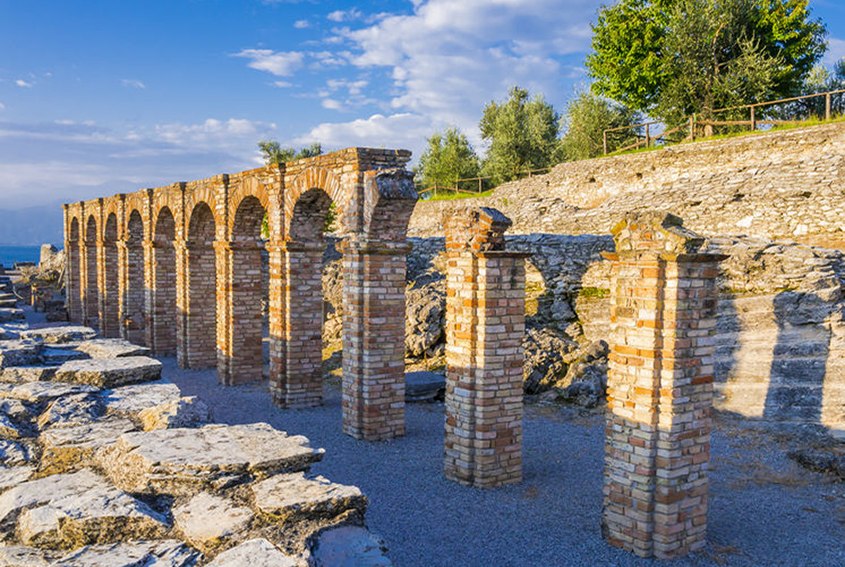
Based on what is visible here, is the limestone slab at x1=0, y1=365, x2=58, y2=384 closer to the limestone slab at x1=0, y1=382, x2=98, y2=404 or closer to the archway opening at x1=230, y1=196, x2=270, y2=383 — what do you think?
the limestone slab at x1=0, y1=382, x2=98, y2=404

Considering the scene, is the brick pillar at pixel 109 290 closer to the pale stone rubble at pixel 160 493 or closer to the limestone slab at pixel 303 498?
the pale stone rubble at pixel 160 493

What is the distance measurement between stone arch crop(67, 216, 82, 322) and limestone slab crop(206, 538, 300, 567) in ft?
81.2

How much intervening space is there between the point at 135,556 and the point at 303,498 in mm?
838

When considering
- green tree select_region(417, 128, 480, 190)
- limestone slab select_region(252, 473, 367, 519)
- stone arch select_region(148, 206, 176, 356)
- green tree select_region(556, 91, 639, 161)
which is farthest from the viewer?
green tree select_region(417, 128, 480, 190)

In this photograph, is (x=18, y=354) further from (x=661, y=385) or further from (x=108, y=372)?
(x=661, y=385)

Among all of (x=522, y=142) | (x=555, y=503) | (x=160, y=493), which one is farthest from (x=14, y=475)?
(x=522, y=142)

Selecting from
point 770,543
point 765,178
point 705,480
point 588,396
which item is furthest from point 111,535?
point 765,178

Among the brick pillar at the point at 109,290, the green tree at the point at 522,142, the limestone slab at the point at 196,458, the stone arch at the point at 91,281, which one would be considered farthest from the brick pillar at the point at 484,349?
the green tree at the point at 522,142

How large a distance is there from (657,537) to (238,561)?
4.30m

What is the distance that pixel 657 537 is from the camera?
18.3 feet

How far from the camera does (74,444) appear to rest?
12.9 feet

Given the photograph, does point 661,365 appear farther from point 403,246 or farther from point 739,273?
point 739,273

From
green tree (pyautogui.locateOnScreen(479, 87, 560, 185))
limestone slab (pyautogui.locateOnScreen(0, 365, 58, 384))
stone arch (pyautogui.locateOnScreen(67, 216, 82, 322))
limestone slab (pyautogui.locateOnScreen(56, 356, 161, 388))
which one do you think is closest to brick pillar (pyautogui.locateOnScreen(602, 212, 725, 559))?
limestone slab (pyautogui.locateOnScreen(56, 356, 161, 388))

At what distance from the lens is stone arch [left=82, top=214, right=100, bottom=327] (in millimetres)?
22703
